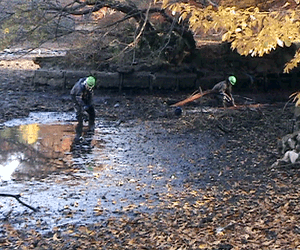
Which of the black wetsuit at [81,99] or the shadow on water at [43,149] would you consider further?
the black wetsuit at [81,99]

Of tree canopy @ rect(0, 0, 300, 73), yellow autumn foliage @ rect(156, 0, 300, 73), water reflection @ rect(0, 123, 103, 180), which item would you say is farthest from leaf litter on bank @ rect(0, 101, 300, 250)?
water reflection @ rect(0, 123, 103, 180)

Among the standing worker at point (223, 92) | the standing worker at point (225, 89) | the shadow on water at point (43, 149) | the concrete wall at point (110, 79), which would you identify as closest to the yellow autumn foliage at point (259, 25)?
the shadow on water at point (43, 149)

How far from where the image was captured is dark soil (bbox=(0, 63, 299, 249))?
710 cm

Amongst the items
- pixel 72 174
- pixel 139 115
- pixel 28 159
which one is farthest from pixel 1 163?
pixel 139 115

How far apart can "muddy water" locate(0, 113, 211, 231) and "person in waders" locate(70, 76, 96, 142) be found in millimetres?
262

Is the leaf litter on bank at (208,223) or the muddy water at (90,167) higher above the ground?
the leaf litter on bank at (208,223)

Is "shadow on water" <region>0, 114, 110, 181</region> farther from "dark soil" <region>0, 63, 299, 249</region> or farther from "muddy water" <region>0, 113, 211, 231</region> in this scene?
"dark soil" <region>0, 63, 299, 249</region>

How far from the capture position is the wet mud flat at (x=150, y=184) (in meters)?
7.17

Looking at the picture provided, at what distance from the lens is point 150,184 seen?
997 cm

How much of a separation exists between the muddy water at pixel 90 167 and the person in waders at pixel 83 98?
10.3 inches

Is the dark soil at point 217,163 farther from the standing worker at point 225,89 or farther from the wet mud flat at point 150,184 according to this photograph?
the standing worker at point 225,89

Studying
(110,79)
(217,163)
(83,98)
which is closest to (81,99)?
(83,98)

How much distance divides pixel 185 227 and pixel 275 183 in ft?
8.78

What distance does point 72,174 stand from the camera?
10.7 m
